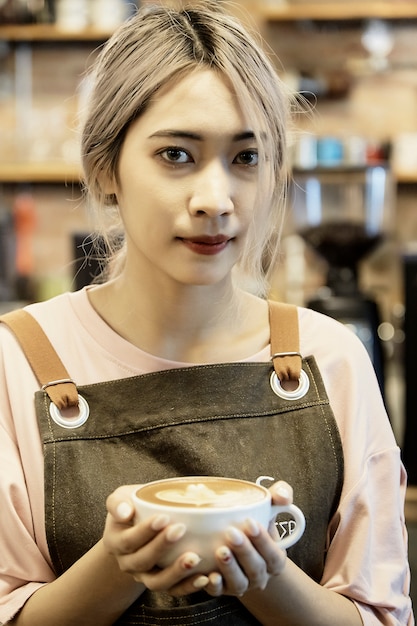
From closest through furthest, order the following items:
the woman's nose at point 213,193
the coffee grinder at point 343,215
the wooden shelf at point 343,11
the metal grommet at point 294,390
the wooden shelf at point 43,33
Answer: the woman's nose at point 213,193, the metal grommet at point 294,390, the coffee grinder at point 343,215, the wooden shelf at point 343,11, the wooden shelf at point 43,33

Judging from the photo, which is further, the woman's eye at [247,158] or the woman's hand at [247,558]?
the woman's eye at [247,158]

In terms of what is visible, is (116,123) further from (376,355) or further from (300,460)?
(376,355)

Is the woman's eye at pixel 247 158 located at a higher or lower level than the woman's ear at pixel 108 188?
higher

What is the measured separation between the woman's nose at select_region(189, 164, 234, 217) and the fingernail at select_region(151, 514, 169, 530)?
45 cm

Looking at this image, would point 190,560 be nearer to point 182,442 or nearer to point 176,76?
point 182,442

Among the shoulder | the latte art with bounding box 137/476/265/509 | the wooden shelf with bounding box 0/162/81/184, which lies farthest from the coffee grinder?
the latte art with bounding box 137/476/265/509

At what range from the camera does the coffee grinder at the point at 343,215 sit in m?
3.58

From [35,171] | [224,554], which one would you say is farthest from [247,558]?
[35,171]

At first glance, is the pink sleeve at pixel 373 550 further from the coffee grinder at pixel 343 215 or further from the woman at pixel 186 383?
the coffee grinder at pixel 343 215

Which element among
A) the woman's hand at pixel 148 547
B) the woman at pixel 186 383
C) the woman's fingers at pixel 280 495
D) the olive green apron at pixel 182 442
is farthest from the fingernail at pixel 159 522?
the olive green apron at pixel 182 442

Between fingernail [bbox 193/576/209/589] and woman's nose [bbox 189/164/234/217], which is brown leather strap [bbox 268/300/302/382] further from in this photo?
fingernail [bbox 193/576/209/589]

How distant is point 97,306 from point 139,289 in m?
0.09

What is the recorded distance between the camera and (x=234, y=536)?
0.90 m

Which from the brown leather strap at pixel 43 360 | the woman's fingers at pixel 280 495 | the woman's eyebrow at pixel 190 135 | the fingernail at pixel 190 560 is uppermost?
the woman's eyebrow at pixel 190 135
